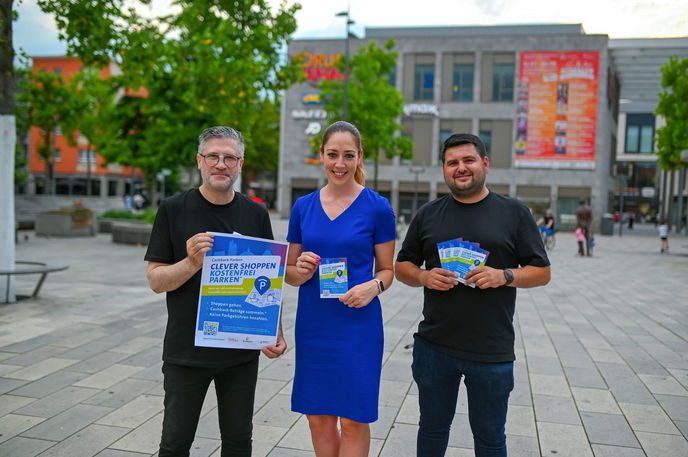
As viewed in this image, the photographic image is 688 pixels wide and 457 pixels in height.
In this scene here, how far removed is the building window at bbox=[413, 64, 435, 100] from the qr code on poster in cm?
4488

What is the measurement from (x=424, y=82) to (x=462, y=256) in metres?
45.1

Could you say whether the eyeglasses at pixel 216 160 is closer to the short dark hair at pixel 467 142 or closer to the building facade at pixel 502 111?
the short dark hair at pixel 467 142

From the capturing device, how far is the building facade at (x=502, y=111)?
42344mm

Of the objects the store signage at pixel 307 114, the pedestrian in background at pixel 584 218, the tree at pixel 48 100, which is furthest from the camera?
the store signage at pixel 307 114

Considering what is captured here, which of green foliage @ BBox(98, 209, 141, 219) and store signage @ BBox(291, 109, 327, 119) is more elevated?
store signage @ BBox(291, 109, 327, 119)

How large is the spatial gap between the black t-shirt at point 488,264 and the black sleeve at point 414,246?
130 mm

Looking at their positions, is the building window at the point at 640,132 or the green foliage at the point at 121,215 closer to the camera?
the green foliage at the point at 121,215

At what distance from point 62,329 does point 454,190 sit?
606 centimetres

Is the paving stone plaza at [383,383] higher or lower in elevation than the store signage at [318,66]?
lower

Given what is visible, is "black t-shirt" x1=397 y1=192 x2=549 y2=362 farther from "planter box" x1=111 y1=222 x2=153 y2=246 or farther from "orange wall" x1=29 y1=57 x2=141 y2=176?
"orange wall" x1=29 y1=57 x2=141 y2=176

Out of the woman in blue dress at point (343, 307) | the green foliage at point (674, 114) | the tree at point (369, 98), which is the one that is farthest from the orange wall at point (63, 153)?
the woman in blue dress at point (343, 307)

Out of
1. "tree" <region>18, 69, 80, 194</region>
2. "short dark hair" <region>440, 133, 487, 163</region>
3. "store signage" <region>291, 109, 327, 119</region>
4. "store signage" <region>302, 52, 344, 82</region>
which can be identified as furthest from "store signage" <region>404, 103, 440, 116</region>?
"short dark hair" <region>440, 133, 487, 163</region>

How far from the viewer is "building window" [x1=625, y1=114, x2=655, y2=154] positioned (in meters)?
67.3

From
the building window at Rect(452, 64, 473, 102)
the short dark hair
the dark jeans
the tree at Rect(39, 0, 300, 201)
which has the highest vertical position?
the building window at Rect(452, 64, 473, 102)
